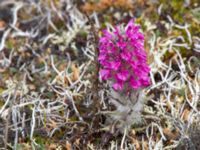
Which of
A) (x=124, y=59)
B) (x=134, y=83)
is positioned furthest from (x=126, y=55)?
(x=134, y=83)

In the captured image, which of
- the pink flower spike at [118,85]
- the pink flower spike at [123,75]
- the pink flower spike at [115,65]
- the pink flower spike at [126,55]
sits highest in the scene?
the pink flower spike at [126,55]

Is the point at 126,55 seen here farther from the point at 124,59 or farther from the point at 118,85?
the point at 118,85

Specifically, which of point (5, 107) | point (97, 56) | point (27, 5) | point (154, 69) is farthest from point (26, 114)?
point (27, 5)

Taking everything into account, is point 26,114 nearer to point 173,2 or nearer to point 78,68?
point 78,68

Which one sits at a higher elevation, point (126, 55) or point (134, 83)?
point (126, 55)

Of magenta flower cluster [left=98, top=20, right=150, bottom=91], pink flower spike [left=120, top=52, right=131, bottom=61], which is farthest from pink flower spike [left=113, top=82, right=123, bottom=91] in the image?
pink flower spike [left=120, top=52, right=131, bottom=61]

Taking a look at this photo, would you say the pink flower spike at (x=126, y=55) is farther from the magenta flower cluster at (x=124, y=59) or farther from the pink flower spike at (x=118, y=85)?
the pink flower spike at (x=118, y=85)

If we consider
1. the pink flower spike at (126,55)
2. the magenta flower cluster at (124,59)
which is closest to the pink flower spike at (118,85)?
the magenta flower cluster at (124,59)

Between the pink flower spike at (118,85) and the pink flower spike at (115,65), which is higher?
the pink flower spike at (115,65)

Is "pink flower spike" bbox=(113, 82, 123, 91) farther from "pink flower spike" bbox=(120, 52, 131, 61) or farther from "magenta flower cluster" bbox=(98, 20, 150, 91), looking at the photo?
"pink flower spike" bbox=(120, 52, 131, 61)
